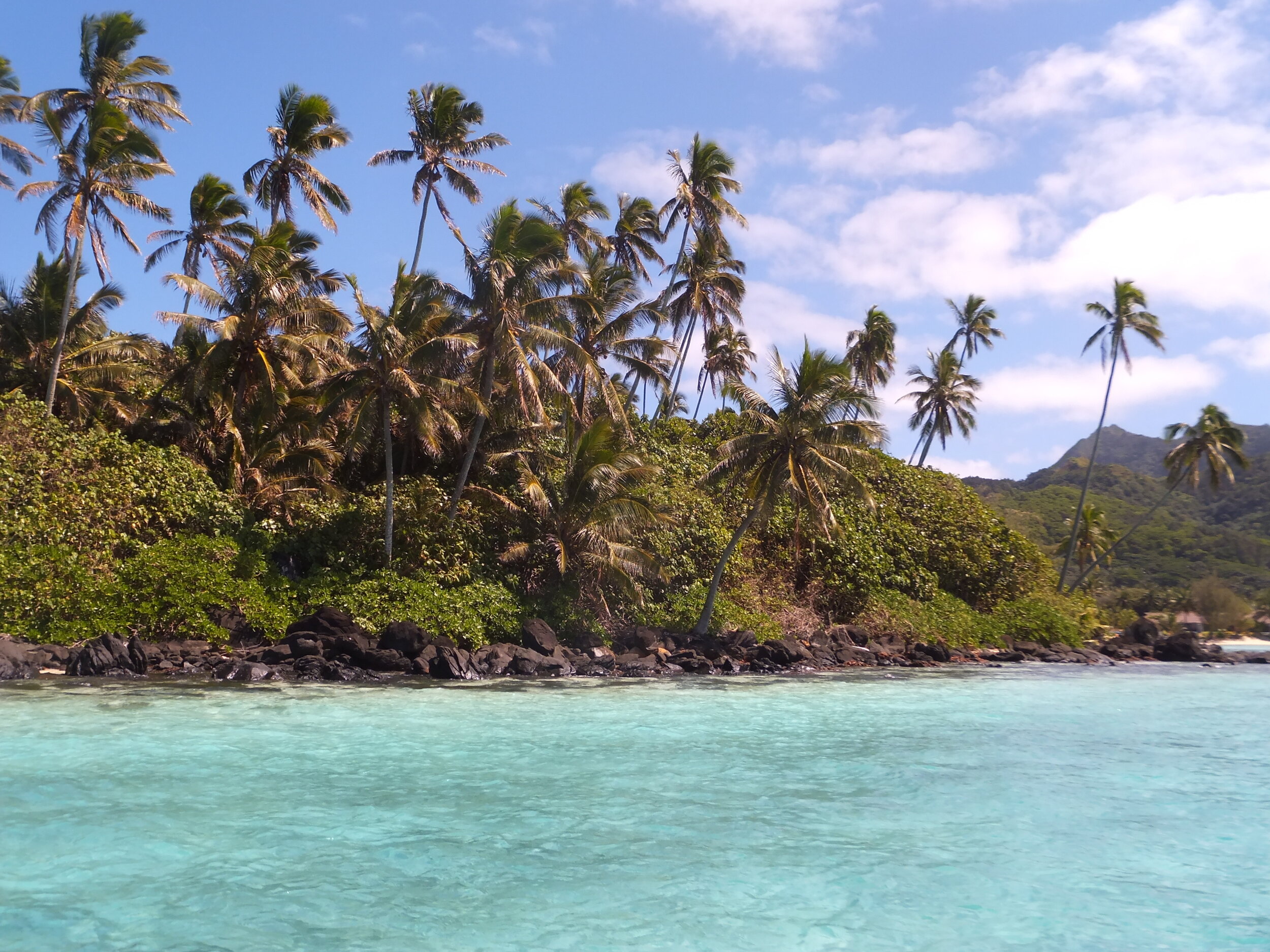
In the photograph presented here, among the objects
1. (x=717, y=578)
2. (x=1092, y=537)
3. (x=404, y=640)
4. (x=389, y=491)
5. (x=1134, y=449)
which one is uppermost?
(x=1134, y=449)

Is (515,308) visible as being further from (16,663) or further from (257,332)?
(16,663)

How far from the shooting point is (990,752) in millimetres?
12836

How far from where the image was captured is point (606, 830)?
8.46 meters

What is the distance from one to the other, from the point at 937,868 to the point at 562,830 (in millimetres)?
3379

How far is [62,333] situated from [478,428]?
37.7 ft

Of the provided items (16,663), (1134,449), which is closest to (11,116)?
(16,663)

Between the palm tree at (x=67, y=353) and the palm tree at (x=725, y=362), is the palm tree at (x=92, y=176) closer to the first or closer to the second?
the palm tree at (x=67, y=353)

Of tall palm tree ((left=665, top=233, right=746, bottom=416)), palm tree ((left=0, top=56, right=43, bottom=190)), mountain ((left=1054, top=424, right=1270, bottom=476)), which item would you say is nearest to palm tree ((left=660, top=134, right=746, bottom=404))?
tall palm tree ((left=665, top=233, right=746, bottom=416))

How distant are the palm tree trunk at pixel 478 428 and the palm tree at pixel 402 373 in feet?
2.01

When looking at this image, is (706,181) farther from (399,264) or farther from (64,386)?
(64,386)

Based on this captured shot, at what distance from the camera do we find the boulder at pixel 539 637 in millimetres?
22438

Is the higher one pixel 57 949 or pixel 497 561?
pixel 497 561

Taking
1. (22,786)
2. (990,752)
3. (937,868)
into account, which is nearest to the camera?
(937,868)

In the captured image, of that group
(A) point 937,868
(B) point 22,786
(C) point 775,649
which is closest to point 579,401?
(C) point 775,649
